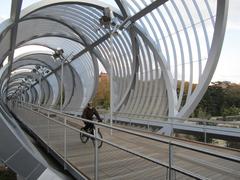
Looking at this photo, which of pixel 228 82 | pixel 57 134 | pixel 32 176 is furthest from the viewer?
pixel 228 82

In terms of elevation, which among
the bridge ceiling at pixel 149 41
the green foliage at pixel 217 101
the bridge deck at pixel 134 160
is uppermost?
the bridge ceiling at pixel 149 41

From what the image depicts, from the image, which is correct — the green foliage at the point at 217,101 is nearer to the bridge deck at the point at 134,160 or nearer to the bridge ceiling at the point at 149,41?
the bridge ceiling at the point at 149,41

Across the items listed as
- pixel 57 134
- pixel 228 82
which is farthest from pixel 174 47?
pixel 228 82

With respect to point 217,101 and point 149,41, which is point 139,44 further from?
point 217,101

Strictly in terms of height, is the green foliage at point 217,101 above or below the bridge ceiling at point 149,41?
below

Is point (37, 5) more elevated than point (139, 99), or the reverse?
point (37, 5)

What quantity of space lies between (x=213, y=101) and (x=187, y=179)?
3713 cm

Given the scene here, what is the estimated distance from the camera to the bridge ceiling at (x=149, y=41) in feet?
56.5

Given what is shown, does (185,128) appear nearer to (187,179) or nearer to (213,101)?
(187,179)

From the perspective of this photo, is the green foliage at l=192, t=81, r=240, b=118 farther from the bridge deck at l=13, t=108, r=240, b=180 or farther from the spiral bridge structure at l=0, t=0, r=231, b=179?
the bridge deck at l=13, t=108, r=240, b=180

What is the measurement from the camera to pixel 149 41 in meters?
22.9

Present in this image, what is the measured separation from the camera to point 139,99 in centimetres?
2686

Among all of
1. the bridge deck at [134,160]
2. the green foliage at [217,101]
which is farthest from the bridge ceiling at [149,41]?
the green foliage at [217,101]

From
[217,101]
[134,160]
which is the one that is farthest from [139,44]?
[134,160]
